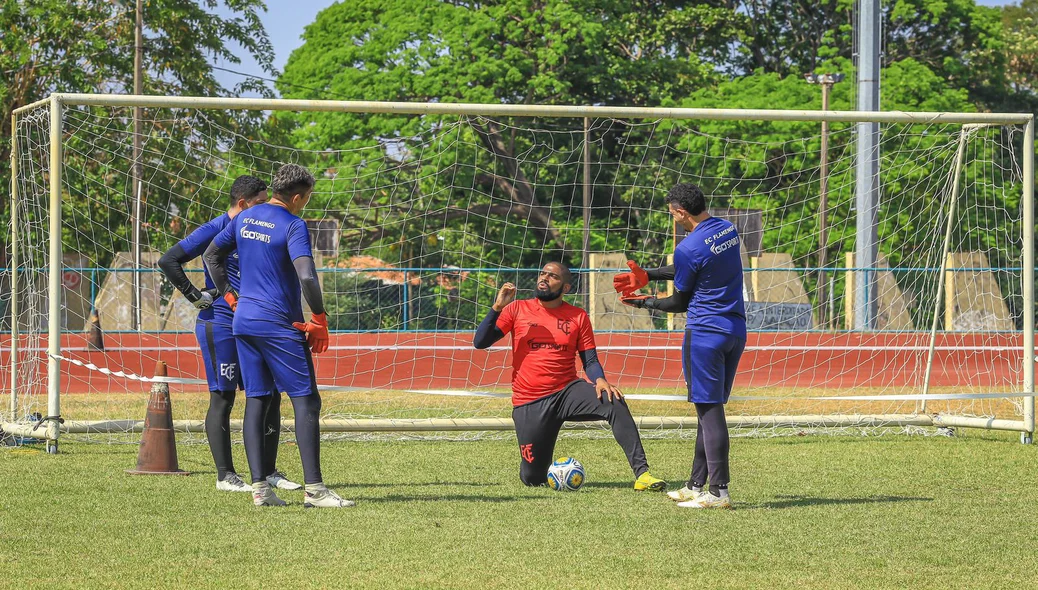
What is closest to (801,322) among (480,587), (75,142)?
(75,142)

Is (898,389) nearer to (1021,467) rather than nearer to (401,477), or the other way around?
(1021,467)

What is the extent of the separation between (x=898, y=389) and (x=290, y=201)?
420 inches

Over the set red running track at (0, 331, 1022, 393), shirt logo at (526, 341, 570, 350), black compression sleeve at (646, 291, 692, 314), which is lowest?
red running track at (0, 331, 1022, 393)

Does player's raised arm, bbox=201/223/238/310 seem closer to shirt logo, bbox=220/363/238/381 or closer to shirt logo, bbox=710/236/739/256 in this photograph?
shirt logo, bbox=220/363/238/381

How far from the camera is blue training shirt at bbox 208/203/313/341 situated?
6.76m

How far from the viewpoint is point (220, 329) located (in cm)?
763

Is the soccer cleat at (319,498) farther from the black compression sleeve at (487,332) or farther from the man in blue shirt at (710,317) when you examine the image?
the man in blue shirt at (710,317)

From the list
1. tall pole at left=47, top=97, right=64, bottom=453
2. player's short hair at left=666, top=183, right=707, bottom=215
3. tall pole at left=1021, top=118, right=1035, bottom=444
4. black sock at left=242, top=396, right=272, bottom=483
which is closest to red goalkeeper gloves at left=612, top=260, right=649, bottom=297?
player's short hair at left=666, top=183, right=707, bottom=215

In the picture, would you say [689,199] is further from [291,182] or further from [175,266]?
[175,266]

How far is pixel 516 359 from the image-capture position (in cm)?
812

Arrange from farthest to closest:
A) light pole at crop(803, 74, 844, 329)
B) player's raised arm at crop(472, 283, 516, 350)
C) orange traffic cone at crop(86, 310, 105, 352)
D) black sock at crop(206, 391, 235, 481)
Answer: orange traffic cone at crop(86, 310, 105, 352), light pole at crop(803, 74, 844, 329), player's raised arm at crop(472, 283, 516, 350), black sock at crop(206, 391, 235, 481)

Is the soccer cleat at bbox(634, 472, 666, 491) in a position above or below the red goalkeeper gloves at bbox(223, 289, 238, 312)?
below

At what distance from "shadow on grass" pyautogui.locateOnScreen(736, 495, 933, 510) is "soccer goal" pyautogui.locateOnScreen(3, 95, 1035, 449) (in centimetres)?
198

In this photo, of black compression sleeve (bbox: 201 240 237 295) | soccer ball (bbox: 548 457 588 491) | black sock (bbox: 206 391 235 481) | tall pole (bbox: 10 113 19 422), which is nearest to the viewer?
black compression sleeve (bbox: 201 240 237 295)
